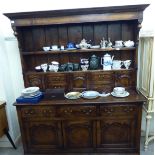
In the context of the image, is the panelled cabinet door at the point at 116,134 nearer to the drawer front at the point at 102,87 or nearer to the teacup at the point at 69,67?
the drawer front at the point at 102,87

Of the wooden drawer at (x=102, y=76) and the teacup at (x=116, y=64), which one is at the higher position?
the teacup at (x=116, y=64)

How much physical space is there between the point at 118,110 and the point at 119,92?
0.80 ft

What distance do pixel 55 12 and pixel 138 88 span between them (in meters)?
1.59

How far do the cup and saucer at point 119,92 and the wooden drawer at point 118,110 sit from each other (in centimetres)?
16

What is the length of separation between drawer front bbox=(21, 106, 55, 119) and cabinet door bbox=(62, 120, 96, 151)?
0.75 ft

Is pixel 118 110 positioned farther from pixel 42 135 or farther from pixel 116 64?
pixel 42 135

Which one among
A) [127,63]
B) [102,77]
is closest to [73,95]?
[102,77]

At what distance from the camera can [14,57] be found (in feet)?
8.70

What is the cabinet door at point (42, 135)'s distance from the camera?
2.24 metres

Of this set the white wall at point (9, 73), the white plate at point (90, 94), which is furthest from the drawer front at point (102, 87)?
the white wall at point (9, 73)

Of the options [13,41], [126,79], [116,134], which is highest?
[13,41]

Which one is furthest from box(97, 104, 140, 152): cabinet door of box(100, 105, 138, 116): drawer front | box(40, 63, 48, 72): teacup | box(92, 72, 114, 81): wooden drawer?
box(40, 63, 48, 72): teacup

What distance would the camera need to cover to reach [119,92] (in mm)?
2234

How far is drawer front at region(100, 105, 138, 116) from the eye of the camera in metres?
2.10
